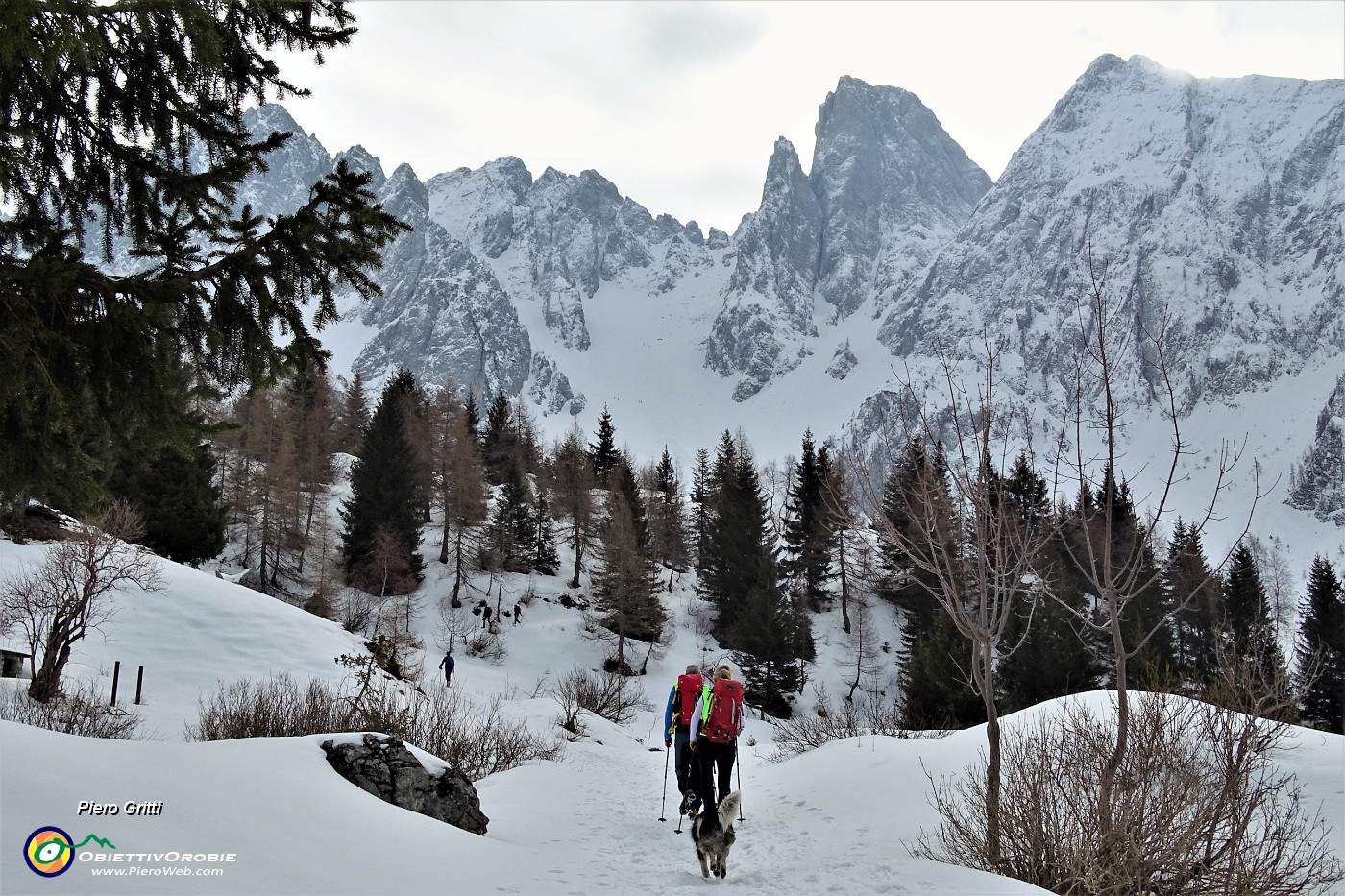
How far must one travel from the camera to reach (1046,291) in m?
170

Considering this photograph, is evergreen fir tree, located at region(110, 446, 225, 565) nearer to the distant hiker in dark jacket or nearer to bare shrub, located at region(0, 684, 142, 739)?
bare shrub, located at region(0, 684, 142, 739)

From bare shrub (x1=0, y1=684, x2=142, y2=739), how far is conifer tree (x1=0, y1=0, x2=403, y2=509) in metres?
7.42

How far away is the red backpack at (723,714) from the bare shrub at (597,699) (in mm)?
10199

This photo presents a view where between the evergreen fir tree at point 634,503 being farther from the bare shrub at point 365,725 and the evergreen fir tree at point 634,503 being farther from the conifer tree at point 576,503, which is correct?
the bare shrub at point 365,725

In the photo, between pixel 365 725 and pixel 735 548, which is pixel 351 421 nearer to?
pixel 735 548

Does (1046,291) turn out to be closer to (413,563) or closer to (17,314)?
(413,563)

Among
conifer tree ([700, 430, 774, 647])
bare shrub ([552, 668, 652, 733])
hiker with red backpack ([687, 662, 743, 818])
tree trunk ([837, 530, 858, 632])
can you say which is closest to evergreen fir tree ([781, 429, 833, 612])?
tree trunk ([837, 530, 858, 632])

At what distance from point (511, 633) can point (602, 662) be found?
14.7ft

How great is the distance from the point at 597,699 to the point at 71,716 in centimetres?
1410

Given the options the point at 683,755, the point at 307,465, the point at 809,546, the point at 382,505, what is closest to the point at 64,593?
the point at 683,755

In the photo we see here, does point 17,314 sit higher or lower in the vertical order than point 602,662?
higher

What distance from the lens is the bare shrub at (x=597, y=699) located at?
17.4 metres

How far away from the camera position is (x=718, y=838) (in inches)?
238

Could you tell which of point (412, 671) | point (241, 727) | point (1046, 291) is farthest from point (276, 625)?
point (1046, 291)
